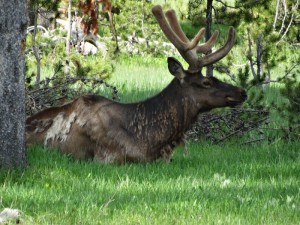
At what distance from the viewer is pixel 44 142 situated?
10.5 metres

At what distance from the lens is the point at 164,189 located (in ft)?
26.6

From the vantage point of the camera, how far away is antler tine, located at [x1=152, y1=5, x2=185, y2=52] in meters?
10.5

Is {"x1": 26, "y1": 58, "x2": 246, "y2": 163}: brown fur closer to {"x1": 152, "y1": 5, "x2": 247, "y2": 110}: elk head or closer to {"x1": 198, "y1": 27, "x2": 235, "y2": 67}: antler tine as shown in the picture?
{"x1": 152, "y1": 5, "x2": 247, "y2": 110}: elk head

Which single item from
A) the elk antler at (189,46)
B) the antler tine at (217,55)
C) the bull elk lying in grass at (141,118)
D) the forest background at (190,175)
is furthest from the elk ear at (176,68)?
the forest background at (190,175)

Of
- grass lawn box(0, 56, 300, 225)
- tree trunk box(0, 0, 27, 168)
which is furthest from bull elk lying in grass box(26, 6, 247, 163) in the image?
tree trunk box(0, 0, 27, 168)

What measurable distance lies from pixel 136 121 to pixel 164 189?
224 cm

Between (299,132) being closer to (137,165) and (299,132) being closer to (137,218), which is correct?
(137,165)

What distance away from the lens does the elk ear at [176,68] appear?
1028 centimetres

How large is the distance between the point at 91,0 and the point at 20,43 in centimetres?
95

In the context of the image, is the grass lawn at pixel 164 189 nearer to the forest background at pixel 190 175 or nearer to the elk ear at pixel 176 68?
the forest background at pixel 190 175

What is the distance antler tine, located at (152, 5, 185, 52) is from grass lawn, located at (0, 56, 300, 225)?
125cm

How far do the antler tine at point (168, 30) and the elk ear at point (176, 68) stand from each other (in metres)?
0.23

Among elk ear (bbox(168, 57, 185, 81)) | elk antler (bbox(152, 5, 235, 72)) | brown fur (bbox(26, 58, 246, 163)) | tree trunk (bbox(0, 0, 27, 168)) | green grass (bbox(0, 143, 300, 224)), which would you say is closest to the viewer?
green grass (bbox(0, 143, 300, 224))

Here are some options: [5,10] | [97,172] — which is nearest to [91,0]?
[5,10]
